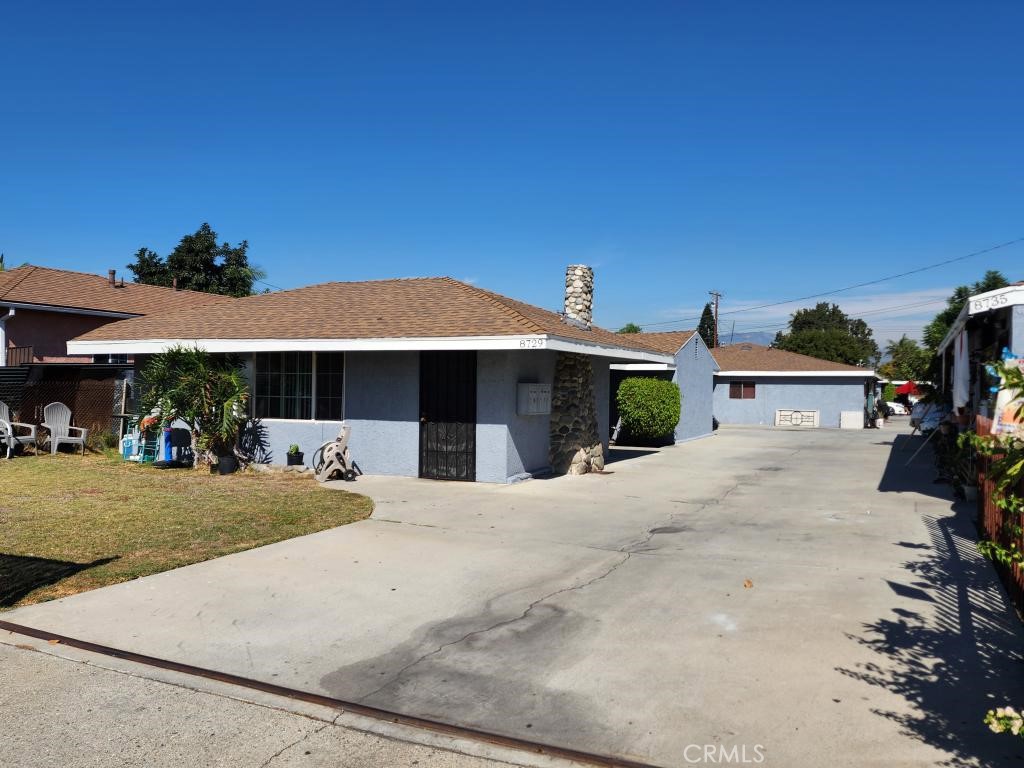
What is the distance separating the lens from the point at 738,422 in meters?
35.4

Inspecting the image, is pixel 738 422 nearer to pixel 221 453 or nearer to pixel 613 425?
pixel 613 425

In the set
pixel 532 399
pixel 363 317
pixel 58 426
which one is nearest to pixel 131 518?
pixel 363 317

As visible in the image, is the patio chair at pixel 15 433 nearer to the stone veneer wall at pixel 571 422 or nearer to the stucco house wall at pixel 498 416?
the stucco house wall at pixel 498 416

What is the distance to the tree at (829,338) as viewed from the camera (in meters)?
64.7

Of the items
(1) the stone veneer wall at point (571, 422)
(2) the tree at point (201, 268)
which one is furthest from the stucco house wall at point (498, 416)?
(2) the tree at point (201, 268)

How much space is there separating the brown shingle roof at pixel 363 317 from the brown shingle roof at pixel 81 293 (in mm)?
4004

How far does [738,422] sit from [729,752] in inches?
1314

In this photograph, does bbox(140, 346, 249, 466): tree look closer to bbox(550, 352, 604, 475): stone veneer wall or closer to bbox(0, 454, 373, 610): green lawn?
bbox(0, 454, 373, 610): green lawn

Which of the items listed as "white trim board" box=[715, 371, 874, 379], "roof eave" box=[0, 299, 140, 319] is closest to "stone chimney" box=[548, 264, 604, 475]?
"roof eave" box=[0, 299, 140, 319]

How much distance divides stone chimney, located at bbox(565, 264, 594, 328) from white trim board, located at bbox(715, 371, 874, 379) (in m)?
18.6

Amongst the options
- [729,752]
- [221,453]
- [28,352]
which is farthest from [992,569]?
[28,352]

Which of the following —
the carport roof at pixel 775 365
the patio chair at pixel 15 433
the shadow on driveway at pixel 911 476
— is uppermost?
the carport roof at pixel 775 365

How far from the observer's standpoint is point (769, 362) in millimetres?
35656

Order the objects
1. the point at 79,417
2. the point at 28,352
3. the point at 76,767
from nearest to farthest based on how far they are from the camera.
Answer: the point at 76,767
the point at 79,417
the point at 28,352
